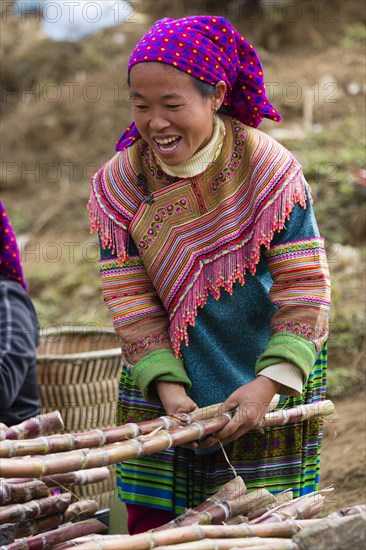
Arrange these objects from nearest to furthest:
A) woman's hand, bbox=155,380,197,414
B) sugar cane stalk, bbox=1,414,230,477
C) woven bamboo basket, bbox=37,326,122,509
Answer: sugar cane stalk, bbox=1,414,230,477, woman's hand, bbox=155,380,197,414, woven bamboo basket, bbox=37,326,122,509

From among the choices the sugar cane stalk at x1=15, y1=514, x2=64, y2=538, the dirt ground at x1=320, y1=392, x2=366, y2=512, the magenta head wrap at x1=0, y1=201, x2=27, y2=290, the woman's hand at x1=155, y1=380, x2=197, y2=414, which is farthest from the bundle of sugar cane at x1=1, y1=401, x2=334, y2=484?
the dirt ground at x1=320, y1=392, x2=366, y2=512

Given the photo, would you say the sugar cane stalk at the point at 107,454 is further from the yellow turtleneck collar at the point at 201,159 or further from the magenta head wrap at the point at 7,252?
the magenta head wrap at the point at 7,252

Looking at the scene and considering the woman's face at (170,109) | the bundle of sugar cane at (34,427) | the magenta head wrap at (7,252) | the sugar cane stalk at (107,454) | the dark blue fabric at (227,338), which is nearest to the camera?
the sugar cane stalk at (107,454)

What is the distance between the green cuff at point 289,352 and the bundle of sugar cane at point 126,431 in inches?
5.9

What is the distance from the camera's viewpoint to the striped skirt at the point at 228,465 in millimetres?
2232

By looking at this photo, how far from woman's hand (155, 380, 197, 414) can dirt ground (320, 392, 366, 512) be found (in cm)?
131

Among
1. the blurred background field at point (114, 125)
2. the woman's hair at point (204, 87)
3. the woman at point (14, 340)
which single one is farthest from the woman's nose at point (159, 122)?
the blurred background field at point (114, 125)

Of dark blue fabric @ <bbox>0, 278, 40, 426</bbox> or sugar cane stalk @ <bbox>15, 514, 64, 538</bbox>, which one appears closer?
sugar cane stalk @ <bbox>15, 514, 64, 538</bbox>

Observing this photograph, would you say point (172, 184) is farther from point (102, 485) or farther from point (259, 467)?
point (102, 485)

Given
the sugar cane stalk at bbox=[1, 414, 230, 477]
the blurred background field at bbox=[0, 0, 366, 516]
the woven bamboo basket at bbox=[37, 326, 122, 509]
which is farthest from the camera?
the blurred background field at bbox=[0, 0, 366, 516]

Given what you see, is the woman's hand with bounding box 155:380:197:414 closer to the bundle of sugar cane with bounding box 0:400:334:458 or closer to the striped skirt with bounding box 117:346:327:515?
the bundle of sugar cane with bounding box 0:400:334:458

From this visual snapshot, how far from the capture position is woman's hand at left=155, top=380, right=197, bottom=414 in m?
2.05

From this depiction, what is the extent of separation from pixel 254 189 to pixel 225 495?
76 cm

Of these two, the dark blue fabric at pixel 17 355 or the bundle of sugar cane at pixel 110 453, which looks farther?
the dark blue fabric at pixel 17 355
